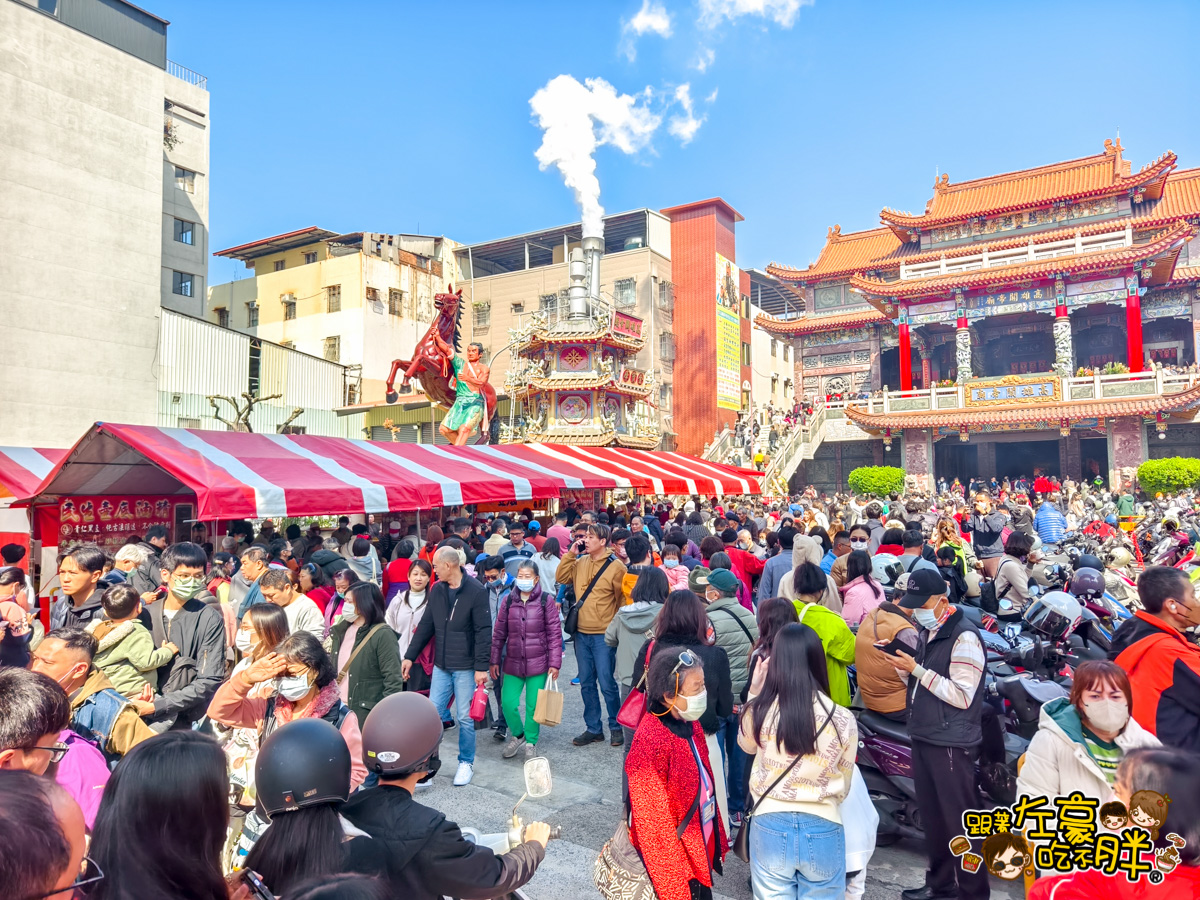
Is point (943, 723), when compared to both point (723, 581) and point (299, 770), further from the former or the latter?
point (299, 770)

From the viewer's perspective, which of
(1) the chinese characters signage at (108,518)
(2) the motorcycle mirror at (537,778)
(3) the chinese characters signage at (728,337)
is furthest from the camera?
(3) the chinese characters signage at (728,337)

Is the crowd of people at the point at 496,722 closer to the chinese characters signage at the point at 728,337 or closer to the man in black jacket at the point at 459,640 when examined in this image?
the man in black jacket at the point at 459,640

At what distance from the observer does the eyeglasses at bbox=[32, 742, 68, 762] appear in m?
2.34

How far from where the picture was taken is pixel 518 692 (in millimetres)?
6090

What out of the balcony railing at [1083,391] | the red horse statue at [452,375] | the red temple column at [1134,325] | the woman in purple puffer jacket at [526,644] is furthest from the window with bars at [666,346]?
the woman in purple puffer jacket at [526,644]

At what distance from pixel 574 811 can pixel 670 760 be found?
7.71 feet

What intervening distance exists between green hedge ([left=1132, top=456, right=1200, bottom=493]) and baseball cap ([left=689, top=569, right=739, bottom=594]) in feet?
73.9

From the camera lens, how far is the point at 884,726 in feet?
14.9

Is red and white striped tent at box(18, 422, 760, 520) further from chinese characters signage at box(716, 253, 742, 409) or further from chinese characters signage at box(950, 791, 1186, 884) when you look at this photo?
chinese characters signage at box(716, 253, 742, 409)

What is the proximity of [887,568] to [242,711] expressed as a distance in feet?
18.1

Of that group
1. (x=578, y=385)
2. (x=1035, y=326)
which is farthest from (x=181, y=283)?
(x=1035, y=326)

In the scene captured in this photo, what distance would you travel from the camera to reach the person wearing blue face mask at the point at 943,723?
11.7ft

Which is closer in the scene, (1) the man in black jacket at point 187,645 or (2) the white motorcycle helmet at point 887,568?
(1) the man in black jacket at point 187,645

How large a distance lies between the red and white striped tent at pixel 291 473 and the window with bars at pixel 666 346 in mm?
20286
